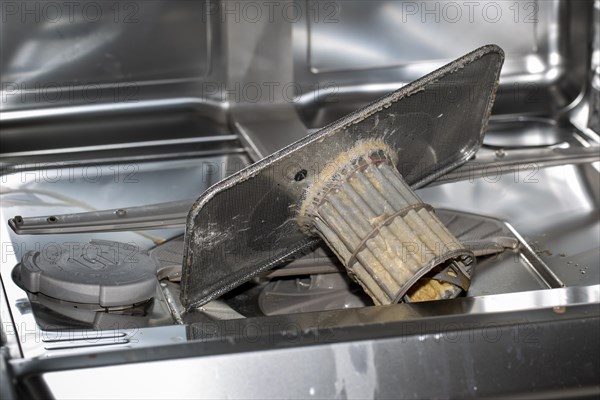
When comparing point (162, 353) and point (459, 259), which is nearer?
point (162, 353)

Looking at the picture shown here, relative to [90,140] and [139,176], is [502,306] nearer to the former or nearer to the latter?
[139,176]

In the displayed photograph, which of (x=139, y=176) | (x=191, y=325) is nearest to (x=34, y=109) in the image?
(x=139, y=176)

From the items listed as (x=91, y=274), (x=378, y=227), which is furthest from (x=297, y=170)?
(x=91, y=274)

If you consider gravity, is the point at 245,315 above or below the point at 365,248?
below

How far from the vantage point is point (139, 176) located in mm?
1408

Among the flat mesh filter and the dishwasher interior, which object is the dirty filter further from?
the dishwasher interior

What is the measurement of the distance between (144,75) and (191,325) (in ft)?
2.11

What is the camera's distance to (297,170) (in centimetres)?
100

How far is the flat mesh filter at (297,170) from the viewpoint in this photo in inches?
38.7

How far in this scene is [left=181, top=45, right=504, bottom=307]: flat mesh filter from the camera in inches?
38.7

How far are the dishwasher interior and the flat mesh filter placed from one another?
84mm

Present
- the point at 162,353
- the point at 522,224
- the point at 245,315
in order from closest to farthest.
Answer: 1. the point at 162,353
2. the point at 245,315
3. the point at 522,224

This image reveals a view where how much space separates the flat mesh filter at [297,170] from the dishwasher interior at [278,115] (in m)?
0.08

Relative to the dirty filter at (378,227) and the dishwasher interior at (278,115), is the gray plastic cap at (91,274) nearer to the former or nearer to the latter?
the dishwasher interior at (278,115)
